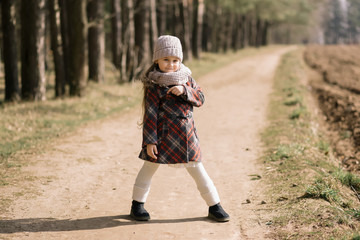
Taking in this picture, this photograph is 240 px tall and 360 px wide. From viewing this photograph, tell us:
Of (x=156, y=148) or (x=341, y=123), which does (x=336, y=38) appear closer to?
(x=341, y=123)

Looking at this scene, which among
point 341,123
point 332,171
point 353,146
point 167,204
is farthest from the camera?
point 341,123

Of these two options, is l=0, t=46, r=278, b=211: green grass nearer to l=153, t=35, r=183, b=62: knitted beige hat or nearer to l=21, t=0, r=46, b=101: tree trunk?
l=21, t=0, r=46, b=101: tree trunk

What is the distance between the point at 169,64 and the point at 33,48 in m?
8.72

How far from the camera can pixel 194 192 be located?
5605 millimetres

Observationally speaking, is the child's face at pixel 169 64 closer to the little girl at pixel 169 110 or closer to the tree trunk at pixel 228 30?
the little girl at pixel 169 110

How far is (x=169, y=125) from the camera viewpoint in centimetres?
437

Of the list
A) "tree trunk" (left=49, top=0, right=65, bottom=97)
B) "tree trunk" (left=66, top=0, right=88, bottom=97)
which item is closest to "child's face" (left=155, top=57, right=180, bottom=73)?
"tree trunk" (left=66, top=0, right=88, bottom=97)

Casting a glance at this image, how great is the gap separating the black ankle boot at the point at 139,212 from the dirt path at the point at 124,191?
75mm

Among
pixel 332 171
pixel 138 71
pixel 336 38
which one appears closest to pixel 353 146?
pixel 332 171

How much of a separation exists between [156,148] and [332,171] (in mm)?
3040

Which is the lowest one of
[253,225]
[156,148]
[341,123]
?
[341,123]

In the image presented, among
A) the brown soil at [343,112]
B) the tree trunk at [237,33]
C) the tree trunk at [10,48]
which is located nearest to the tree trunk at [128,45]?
the tree trunk at [10,48]

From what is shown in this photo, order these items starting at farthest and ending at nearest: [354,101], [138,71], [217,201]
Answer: [138,71], [354,101], [217,201]

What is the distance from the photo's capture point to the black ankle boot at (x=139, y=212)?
4.61m
